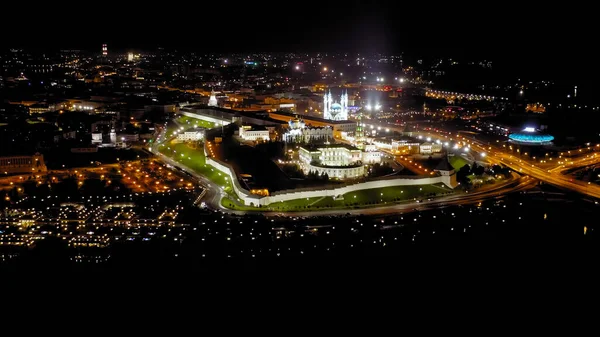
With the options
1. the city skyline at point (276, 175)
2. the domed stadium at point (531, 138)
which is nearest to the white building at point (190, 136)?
the city skyline at point (276, 175)

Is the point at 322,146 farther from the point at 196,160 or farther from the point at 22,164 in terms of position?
the point at 22,164

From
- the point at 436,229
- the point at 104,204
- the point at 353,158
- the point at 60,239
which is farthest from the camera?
the point at 353,158

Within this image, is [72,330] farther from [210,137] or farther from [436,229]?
[210,137]

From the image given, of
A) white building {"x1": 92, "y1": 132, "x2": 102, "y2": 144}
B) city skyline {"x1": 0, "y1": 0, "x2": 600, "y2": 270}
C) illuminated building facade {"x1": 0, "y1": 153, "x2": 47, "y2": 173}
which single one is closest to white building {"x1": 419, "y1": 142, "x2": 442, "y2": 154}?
city skyline {"x1": 0, "y1": 0, "x2": 600, "y2": 270}

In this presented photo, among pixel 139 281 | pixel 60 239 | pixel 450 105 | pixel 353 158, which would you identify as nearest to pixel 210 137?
pixel 353 158

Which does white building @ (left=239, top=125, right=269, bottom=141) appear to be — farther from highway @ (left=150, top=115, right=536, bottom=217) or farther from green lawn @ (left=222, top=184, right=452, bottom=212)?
green lawn @ (left=222, top=184, right=452, bottom=212)

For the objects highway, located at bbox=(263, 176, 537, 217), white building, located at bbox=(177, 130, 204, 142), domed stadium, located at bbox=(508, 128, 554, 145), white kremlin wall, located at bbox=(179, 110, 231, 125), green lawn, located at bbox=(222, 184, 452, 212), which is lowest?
highway, located at bbox=(263, 176, 537, 217)

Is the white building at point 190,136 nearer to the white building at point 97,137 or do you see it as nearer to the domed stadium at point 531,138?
the white building at point 97,137
